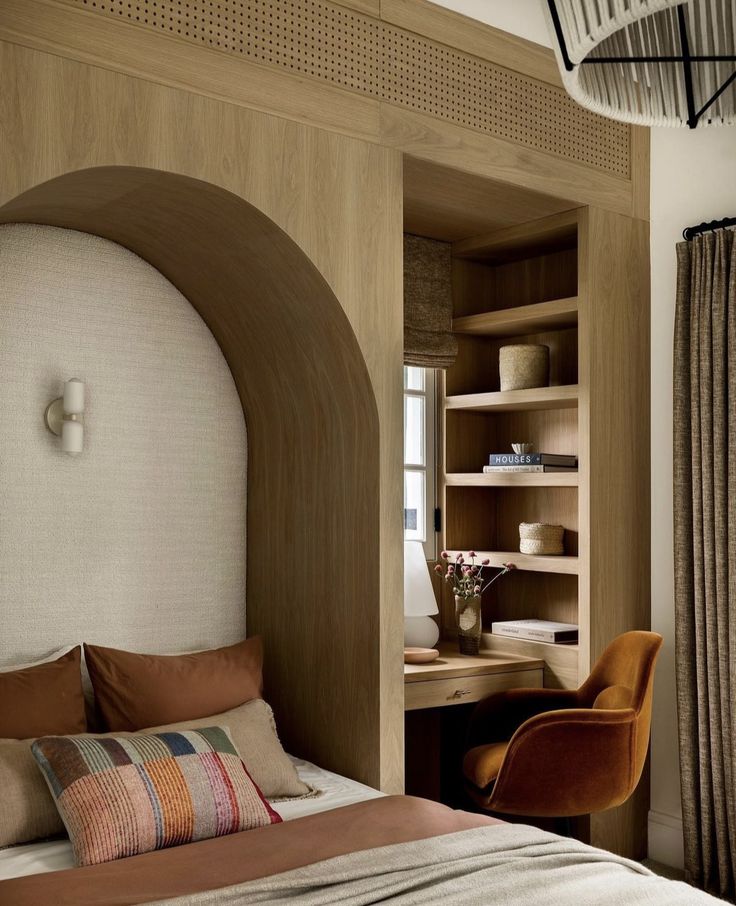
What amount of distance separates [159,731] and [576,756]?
52.6 inches

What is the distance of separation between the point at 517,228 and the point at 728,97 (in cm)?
214

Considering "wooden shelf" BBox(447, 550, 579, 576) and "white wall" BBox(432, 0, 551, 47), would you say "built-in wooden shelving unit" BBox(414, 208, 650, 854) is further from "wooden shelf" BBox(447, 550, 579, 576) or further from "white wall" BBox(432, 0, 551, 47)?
"white wall" BBox(432, 0, 551, 47)

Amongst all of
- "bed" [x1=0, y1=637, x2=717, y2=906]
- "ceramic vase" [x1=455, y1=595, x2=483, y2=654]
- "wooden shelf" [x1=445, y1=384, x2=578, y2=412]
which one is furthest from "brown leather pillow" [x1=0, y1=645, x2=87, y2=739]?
"wooden shelf" [x1=445, y1=384, x2=578, y2=412]

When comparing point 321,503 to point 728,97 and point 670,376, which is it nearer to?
point 670,376

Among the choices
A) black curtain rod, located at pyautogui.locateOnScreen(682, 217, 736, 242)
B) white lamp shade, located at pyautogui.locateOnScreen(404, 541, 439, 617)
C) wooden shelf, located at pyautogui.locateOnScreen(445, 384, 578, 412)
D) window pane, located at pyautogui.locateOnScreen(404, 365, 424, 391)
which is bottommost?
white lamp shade, located at pyautogui.locateOnScreen(404, 541, 439, 617)

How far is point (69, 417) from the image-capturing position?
301 cm

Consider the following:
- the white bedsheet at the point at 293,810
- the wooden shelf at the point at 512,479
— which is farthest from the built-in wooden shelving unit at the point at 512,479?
the white bedsheet at the point at 293,810

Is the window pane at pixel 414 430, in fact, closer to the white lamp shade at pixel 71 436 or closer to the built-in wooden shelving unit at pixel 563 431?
the built-in wooden shelving unit at pixel 563 431

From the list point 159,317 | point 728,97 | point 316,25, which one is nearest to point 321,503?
point 159,317

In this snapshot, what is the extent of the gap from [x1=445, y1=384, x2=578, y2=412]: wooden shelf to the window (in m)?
0.14

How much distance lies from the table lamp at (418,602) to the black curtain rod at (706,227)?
1.57 metres

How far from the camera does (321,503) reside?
322cm

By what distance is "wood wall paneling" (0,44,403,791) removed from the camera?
2.46m

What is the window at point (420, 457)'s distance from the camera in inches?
163
